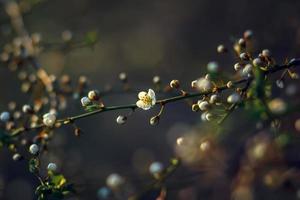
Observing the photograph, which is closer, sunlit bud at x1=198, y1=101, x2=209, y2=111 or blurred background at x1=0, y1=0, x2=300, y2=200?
sunlit bud at x1=198, y1=101, x2=209, y2=111

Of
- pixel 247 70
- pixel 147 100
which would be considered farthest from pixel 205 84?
pixel 147 100

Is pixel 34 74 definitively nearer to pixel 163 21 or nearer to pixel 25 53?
pixel 25 53

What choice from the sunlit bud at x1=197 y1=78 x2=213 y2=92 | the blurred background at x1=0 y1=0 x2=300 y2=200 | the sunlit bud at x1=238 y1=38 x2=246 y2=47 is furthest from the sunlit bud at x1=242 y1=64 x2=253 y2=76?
the blurred background at x1=0 y1=0 x2=300 y2=200

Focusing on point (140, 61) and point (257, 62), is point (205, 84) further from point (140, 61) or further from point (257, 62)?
point (140, 61)

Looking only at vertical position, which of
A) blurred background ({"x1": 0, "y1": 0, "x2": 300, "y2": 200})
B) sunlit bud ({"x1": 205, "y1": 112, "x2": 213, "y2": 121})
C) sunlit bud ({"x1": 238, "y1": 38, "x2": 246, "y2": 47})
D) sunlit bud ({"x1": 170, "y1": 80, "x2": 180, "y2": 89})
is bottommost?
sunlit bud ({"x1": 205, "y1": 112, "x2": 213, "y2": 121})

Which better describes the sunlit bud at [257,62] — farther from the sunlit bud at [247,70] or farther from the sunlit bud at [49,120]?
the sunlit bud at [49,120]

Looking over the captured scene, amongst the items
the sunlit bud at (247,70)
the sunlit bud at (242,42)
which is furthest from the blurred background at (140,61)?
the sunlit bud at (247,70)

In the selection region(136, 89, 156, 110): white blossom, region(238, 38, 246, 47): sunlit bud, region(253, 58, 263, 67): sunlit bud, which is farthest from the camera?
region(238, 38, 246, 47): sunlit bud

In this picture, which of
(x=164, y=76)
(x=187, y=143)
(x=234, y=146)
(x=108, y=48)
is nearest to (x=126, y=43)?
(x=108, y=48)

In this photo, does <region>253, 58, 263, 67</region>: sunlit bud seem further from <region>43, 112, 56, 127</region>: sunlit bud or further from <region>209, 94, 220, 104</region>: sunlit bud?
<region>43, 112, 56, 127</region>: sunlit bud
